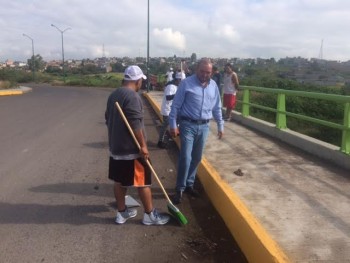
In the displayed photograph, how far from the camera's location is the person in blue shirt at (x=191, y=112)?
5.64 m

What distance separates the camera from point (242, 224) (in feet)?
14.8

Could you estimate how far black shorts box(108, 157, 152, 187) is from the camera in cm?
489

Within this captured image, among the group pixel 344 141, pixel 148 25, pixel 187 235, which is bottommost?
pixel 187 235

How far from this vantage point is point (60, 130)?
12445mm

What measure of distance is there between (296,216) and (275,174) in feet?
5.82

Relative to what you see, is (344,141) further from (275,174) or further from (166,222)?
(166,222)

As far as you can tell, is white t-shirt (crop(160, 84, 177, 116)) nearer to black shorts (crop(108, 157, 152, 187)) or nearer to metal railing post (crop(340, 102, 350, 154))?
metal railing post (crop(340, 102, 350, 154))

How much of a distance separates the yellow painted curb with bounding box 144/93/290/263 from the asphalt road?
0.13 metres

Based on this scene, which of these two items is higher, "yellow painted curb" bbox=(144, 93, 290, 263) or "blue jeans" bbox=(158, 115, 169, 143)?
"blue jeans" bbox=(158, 115, 169, 143)

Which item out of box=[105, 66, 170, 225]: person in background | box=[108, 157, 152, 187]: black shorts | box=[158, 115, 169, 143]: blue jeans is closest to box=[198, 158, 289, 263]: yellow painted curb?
box=[105, 66, 170, 225]: person in background

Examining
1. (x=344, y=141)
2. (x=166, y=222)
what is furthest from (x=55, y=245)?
(x=344, y=141)

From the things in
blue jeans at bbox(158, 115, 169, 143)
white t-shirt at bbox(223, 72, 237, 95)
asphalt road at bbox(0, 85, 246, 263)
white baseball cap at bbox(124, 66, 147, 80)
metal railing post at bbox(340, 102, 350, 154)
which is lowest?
asphalt road at bbox(0, 85, 246, 263)

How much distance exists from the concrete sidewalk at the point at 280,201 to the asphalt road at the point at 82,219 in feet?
1.01

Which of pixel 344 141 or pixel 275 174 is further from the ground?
pixel 344 141
